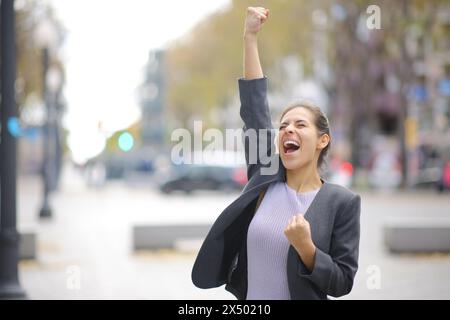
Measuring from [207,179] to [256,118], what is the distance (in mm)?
37854

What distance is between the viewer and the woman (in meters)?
3.50

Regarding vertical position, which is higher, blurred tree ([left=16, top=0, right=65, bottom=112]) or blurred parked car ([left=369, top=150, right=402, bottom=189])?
blurred tree ([left=16, top=0, right=65, bottom=112])

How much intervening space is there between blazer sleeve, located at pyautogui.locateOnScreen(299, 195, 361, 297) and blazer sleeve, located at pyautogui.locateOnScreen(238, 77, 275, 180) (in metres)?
0.51

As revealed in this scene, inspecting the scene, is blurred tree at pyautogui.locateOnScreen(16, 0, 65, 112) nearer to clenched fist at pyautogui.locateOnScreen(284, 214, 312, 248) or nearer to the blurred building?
the blurred building

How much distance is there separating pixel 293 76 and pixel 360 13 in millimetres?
28166

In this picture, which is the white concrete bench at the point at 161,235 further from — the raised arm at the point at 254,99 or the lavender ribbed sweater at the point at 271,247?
the lavender ribbed sweater at the point at 271,247

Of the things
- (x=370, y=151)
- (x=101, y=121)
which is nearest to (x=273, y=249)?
(x=101, y=121)

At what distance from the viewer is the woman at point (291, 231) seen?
3500mm

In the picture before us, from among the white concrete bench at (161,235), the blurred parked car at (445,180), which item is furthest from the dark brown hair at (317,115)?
the blurred parked car at (445,180)

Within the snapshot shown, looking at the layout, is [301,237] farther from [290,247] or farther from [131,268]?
[131,268]

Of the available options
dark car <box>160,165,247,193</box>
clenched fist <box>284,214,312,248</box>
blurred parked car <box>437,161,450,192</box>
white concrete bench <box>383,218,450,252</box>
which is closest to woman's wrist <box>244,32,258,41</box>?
clenched fist <box>284,214,312,248</box>

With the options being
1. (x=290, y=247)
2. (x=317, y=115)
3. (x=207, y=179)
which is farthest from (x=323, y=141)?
(x=207, y=179)

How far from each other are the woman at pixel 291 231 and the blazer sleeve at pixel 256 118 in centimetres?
6
